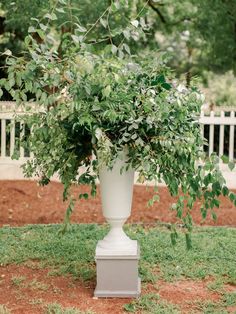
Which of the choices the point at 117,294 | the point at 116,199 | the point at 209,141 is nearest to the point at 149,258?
the point at 117,294

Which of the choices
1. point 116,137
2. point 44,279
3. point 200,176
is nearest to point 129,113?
point 116,137

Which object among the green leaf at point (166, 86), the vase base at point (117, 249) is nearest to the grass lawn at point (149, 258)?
the vase base at point (117, 249)

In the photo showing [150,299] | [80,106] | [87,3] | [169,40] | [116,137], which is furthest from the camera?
[169,40]

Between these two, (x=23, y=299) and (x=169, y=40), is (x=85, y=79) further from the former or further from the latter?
(x=169, y=40)

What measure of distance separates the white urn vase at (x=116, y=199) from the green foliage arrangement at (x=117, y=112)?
11cm

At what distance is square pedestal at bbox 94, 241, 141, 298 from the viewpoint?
4.66 meters

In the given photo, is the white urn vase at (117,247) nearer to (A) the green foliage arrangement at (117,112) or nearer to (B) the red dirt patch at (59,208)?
(A) the green foliage arrangement at (117,112)

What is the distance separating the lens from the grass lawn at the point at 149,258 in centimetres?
470

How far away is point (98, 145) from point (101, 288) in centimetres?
129

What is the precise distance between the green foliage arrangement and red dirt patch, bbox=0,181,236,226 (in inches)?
144

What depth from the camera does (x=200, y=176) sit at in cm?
425

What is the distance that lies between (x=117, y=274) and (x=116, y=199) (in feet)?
1.97

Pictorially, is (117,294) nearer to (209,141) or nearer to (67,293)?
(67,293)

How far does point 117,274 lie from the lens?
15.5ft
